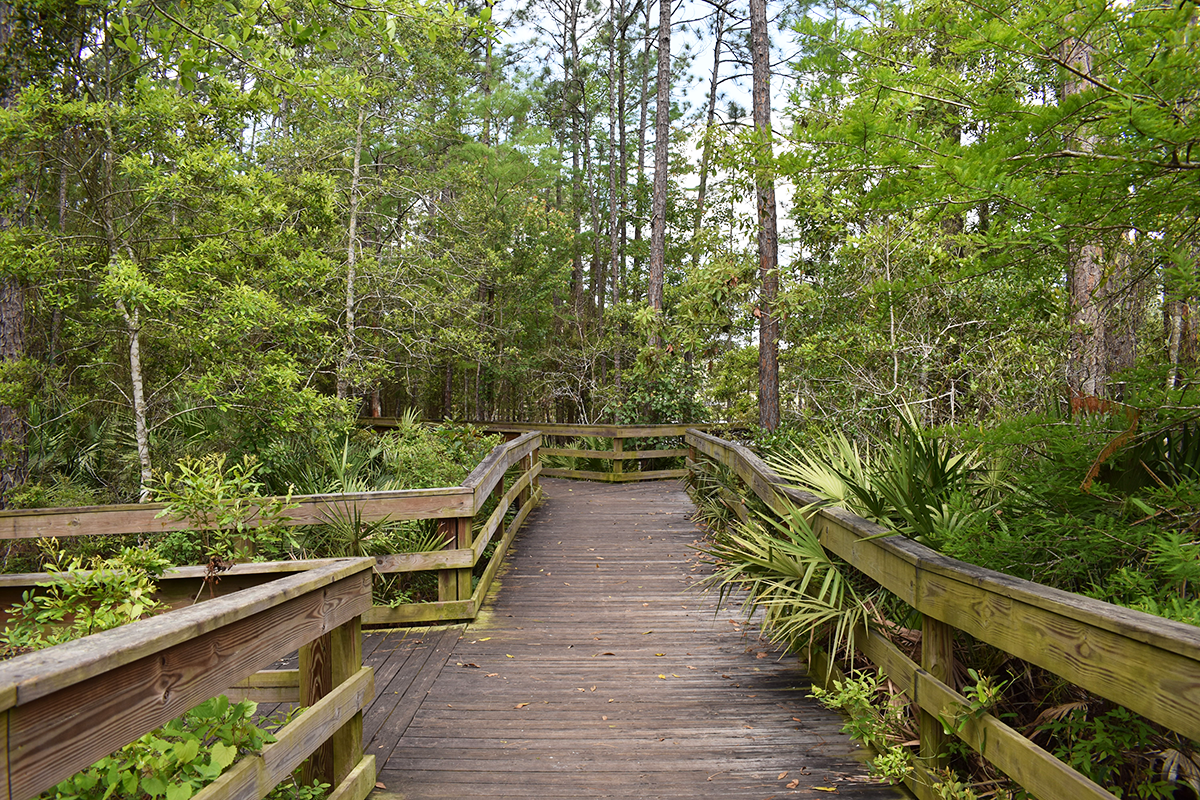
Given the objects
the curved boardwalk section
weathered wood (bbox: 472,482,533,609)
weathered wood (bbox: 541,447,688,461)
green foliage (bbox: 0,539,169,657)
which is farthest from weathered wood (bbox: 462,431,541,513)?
weathered wood (bbox: 541,447,688,461)

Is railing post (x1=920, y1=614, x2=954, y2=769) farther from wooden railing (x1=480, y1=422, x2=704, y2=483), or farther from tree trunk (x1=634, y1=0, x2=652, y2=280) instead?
tree trunk (x1=634, y1=0, x2=652, y2=280)

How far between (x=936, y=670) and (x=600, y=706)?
5.97 ft

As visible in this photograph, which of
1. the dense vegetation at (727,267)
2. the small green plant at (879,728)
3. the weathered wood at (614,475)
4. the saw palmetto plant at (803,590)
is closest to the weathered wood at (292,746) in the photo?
the dense vegetation at (727,267)

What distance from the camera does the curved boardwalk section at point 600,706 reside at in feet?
10.0

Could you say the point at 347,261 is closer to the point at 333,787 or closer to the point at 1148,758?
the point at 333,787

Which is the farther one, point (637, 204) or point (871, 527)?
point (637, 204)

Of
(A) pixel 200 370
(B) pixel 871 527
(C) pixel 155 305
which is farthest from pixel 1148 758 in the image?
(A) pixel 200 370

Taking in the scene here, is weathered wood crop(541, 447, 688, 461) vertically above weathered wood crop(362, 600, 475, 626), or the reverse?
weathered wood crop(541, 447, 688, 461)

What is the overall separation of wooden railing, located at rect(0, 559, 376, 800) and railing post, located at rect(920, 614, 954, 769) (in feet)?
7.53

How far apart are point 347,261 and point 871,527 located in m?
13.6

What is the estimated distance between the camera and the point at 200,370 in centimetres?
808

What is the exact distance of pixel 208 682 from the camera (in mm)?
1863

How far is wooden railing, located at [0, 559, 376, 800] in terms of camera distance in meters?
1.28

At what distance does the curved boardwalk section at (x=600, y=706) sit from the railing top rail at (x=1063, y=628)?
3.02ft
